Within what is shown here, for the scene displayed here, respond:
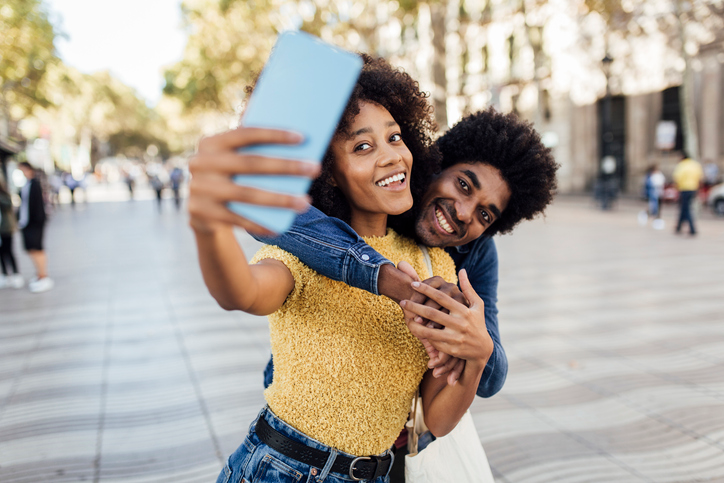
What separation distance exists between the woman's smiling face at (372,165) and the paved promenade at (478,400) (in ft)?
7.65

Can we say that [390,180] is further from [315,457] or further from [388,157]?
[315,457]

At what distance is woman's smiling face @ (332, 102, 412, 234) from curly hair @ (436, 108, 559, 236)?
1.51 feet

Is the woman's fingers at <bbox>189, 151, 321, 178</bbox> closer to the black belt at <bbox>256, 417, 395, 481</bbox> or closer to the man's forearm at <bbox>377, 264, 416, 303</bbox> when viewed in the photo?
the man's forearm at <bbox>377, 264, 416, 303</bbox>

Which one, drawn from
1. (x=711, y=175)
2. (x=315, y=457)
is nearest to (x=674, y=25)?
(x=711, y=175)

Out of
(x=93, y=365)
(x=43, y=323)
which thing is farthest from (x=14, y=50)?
(x=93, y=365)

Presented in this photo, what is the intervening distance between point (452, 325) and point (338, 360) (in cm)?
31

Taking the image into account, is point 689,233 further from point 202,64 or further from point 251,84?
point 202,64

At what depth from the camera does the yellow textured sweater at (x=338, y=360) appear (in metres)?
1.29

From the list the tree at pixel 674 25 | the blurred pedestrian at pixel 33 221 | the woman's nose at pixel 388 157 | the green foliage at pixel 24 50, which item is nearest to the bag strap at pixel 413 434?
the woman's nose at pixel 388 157

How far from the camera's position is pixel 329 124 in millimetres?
788

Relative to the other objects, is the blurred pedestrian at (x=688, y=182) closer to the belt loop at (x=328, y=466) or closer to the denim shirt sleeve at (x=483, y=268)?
the denim shirt sleeve at (x=483, y=268)

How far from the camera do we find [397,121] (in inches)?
63.7

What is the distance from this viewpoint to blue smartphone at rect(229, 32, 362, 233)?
2.52 ft

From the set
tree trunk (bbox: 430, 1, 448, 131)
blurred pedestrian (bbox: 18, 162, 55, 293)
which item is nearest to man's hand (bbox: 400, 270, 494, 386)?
blurred pedestrian (bbox: 18, 162, 55, 293)
